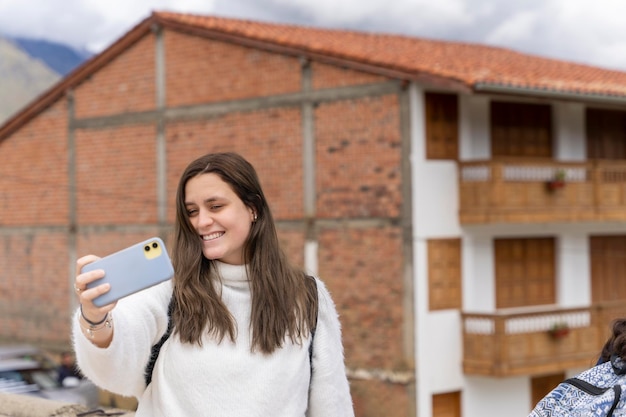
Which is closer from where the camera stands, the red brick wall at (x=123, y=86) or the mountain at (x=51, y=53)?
the red brick wall at (x=123, y=86)

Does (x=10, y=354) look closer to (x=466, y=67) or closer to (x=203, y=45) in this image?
(x=203, y=45)

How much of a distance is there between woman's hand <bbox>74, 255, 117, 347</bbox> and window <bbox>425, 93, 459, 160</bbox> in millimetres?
13903

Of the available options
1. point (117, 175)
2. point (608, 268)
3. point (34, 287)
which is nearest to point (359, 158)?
point (117, 175)

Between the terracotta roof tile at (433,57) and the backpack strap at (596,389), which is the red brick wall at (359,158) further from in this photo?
the backpack strap at (596,389)

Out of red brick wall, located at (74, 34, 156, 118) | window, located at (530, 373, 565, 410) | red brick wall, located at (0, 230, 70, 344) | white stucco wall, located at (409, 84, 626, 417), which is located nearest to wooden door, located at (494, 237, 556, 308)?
white stucco wall, located at (409, 84, 626, 417)

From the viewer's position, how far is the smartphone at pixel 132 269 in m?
2.26

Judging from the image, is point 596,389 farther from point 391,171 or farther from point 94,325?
point 391,171

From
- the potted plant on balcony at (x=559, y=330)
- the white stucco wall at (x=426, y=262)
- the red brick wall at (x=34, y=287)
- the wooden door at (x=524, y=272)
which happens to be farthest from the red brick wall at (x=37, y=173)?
the potted plant on balcony at (x=559, y=330)

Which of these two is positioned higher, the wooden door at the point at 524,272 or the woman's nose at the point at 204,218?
the woman's nose at the point at 204,218

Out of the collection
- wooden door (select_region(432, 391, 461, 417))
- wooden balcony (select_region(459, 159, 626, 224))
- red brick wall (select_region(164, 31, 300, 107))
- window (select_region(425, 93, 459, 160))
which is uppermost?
red brick wall (select_region(164, 31, 300, 107))

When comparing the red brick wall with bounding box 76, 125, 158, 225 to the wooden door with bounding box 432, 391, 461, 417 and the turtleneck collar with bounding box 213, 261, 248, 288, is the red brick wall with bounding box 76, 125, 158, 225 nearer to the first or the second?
the wooden door with bounding box 432, 391, 461, 417

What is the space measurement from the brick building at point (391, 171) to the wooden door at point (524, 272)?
3 centimetres

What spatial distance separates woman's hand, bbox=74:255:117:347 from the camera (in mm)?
2256

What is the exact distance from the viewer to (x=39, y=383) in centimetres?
1469
